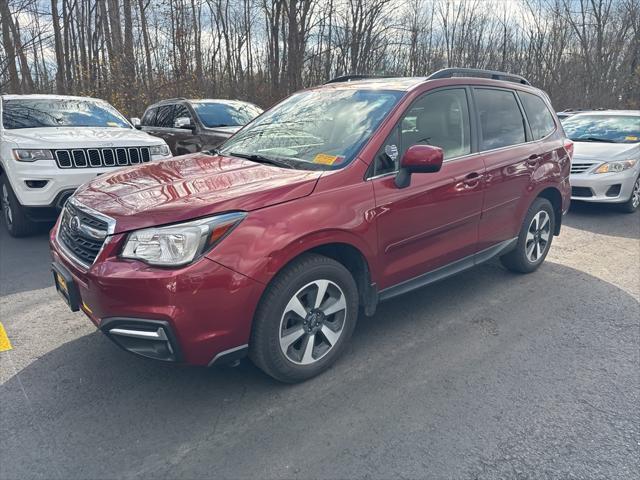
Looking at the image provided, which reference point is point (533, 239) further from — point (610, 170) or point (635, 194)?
point (635, 194)

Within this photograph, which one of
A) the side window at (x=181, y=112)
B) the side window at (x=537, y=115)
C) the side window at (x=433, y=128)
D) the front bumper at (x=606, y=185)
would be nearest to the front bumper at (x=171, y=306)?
the side window at (x=433, y=128)

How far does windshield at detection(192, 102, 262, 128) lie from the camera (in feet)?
28.0

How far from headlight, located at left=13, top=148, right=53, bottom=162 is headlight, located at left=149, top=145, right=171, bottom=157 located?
120 centimetres

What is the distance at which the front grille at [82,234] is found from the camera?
2662 millimetres

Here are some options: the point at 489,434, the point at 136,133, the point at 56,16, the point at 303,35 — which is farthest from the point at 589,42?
the point at 489,434

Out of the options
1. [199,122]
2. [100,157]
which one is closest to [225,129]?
[199,122]

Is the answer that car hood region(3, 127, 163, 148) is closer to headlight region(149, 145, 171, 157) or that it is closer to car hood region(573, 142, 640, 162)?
headlight region(149, 145, 171, 157)

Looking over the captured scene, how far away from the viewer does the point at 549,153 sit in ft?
15.4

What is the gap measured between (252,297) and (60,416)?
1.28 meters

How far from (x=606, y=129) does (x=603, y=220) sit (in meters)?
2.15

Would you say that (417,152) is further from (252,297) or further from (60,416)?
(60,416)

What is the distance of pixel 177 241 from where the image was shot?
2441mm

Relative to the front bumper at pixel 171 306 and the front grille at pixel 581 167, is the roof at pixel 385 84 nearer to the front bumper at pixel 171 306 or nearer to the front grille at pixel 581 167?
the front bumper at pixel 171 306

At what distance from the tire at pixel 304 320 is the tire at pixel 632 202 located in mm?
6829
